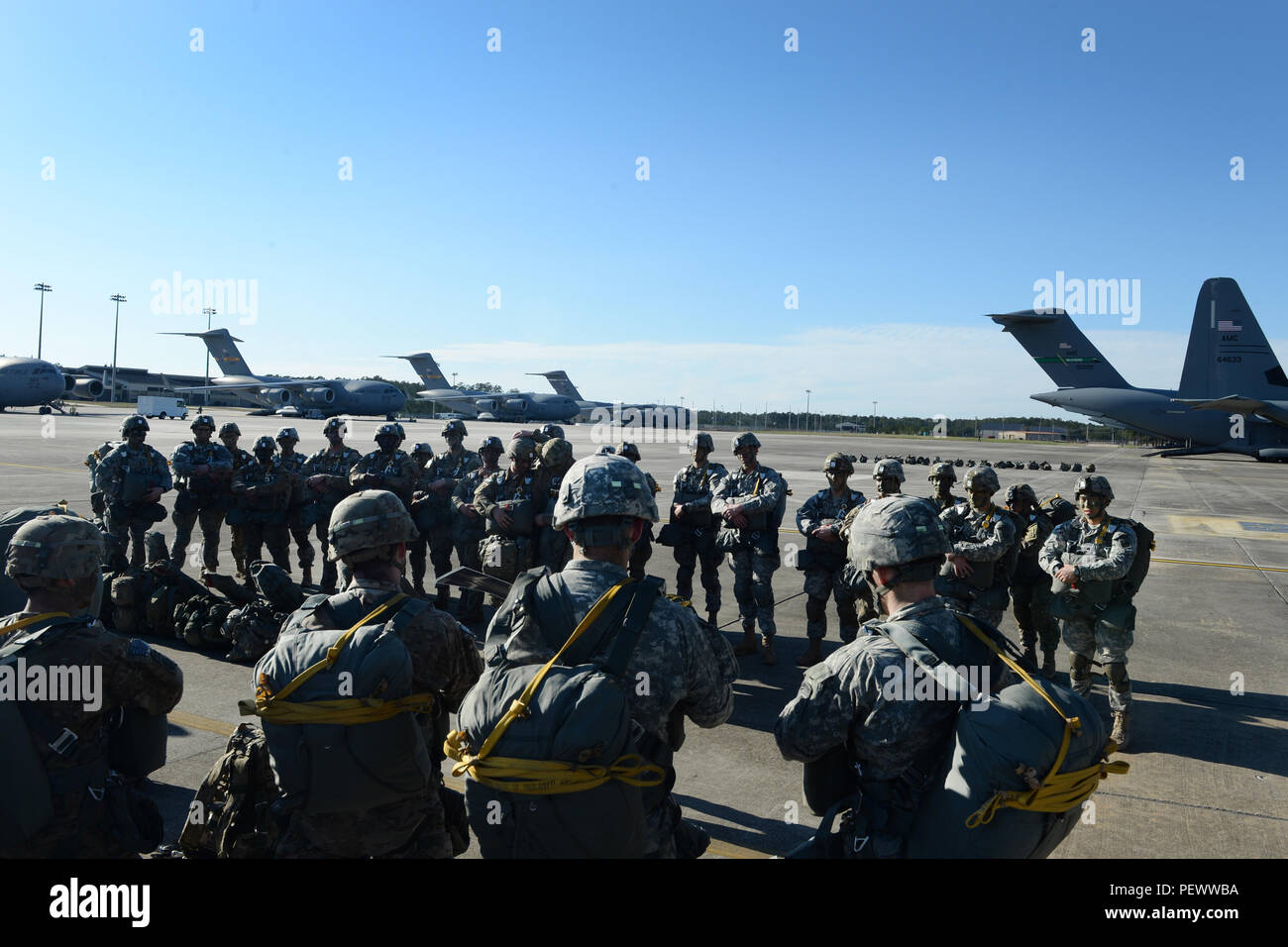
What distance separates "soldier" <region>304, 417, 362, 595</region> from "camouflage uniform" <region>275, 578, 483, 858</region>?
7333 millimetres

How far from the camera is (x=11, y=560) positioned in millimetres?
3123

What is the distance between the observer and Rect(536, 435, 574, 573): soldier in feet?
27.3

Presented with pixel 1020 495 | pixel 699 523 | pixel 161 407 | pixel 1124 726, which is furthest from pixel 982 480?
pixel 161 407

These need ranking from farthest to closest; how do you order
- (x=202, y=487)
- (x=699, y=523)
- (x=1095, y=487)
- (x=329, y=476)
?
(x=202, y=487) < (x=329, y=476) < (x=699, y=523) < (x=1095, y=487)

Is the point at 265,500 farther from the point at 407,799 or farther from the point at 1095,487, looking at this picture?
the point at 1095,487

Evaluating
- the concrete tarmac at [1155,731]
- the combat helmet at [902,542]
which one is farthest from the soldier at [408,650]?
the concrete tarmac at [1155,731]

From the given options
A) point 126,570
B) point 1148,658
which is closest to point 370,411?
point 126,570

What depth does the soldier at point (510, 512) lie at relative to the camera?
7.98 metres

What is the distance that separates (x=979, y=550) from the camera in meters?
6.83

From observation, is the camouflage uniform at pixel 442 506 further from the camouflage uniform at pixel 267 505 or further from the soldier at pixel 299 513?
the camouflage uniform at pixel 267 505

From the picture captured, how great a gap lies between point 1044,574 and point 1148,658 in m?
1.68

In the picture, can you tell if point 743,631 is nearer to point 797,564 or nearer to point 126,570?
point 797,564

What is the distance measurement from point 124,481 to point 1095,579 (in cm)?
1115

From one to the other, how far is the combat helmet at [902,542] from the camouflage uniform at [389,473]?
7.96 metres
